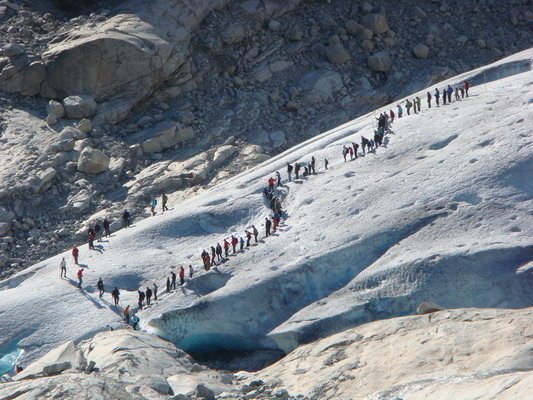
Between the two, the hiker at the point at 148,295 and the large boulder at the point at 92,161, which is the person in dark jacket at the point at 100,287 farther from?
the large boulder at the point at 92,161

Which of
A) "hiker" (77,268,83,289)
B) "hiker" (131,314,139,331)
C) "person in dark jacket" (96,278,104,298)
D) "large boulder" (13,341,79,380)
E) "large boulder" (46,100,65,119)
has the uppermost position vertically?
"large boulder" (46,100,65,119)

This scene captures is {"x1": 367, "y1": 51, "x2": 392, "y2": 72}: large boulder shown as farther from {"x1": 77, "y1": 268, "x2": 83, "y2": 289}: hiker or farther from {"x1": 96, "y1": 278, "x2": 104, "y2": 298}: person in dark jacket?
{"x1": 96, "y1": 278, "x2": 104, "y2": 298}: person in dark jacket

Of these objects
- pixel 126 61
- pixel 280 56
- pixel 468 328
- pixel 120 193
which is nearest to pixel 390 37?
pixel 280 56

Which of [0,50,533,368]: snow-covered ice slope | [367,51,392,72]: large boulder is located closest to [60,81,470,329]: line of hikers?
[0,50,533,368]: snow-covered ice slope

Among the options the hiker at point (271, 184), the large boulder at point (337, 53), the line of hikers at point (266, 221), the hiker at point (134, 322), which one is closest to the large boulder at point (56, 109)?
the line of hikers at point (266, 221)

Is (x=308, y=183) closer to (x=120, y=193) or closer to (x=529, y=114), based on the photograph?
(x=529, y=114)

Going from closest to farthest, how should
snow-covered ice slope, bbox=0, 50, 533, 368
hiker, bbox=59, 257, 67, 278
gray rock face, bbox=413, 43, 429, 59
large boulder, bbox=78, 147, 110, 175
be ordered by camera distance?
snow-covered ice slope, bbox=0, 50, 533, 368 → hiker, bbox=59, 257, 67, 278 → large boulder, bbox=78, 147, 110, 175 → gray rock face, bbox=413, 43, 429, 59
